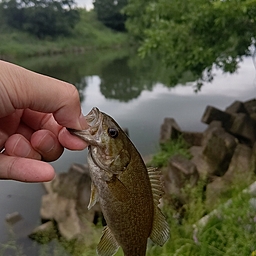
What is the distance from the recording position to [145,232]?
5.41ft

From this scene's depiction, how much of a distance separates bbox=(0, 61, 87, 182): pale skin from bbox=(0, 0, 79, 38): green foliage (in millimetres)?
31298

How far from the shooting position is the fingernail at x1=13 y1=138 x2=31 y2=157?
1725 mm

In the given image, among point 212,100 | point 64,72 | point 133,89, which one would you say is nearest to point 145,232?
point 212,100

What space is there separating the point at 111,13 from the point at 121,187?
1659 inches

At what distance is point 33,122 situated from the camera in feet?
6.20

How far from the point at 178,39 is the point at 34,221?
4072 millimetres

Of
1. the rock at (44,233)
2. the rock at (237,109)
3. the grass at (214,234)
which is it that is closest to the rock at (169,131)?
the rock at (237,109)

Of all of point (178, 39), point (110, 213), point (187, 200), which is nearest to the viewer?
point (110, 213)

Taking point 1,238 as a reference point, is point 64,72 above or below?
below

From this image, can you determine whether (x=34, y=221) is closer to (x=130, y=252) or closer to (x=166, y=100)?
(x=130, y=252)

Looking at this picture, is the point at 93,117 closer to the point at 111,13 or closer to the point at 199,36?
the point at 199,36

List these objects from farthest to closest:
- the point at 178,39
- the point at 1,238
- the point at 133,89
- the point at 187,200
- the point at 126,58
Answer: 1. the point at 126,58
2. the point at 133,89
3. the point at 178,39
4. the point at 1,238
5. the point at 187,200

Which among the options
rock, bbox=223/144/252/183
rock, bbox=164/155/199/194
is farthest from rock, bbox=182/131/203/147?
rock, bbox=223/144/252/183

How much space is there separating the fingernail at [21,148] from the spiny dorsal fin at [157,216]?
24.2 inches
